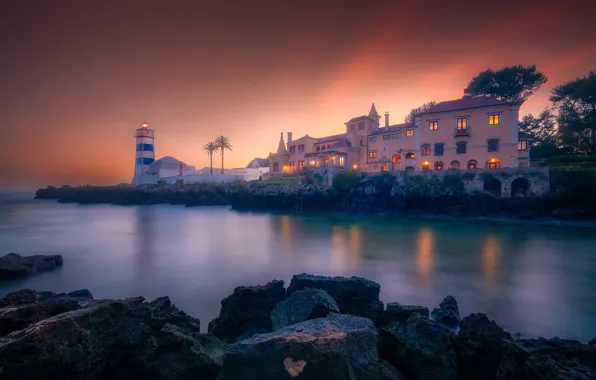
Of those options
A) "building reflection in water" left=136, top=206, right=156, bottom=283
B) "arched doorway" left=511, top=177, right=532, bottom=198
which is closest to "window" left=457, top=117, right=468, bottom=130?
"arched doorway" left=511, top=177, right=532, bottom=198

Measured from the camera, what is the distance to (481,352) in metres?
5.34

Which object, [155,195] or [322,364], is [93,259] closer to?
Answer: [322,364]

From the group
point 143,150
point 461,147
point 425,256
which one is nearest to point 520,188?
point 461,147

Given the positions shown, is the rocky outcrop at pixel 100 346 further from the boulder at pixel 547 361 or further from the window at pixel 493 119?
the window at pixel 493 119

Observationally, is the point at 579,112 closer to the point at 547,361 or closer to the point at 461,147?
the point at 461,147

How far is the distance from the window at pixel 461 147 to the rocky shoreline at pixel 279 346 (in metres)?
35.2

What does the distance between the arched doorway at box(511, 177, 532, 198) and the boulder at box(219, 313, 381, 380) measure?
35.9 m

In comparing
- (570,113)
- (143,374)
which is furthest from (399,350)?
(570,113)

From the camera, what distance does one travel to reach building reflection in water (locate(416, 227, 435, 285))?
13.2 m

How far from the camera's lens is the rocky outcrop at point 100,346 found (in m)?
3.26

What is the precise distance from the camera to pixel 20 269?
12516 mm

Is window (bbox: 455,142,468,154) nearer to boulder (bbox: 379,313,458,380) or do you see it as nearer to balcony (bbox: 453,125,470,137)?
balcony (bbox: 453,125,470,137)

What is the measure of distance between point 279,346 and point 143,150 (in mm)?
77140

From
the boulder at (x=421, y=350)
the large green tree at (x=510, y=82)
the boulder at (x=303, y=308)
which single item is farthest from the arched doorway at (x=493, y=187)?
the boulder at (x=303, y=308)
